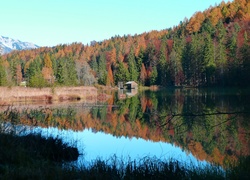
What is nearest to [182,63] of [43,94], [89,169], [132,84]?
[132,84]

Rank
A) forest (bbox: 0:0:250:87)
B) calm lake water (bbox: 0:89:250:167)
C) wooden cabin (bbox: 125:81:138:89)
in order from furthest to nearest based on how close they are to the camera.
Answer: wooden cabin (bbox: 125:81:138:89), forest (bbox: 0:0:250:87), calm lake water (bbox: 0:89:250:167)

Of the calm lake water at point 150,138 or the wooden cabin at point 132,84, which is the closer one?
the calm lake water at point 150,138

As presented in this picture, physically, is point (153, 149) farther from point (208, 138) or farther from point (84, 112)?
point (84, 112)

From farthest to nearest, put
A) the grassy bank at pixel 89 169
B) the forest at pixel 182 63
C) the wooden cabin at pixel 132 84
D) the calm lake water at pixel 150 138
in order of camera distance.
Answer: the wooden cabin at pixel 132 84 < the forest at pixel 182 63 < the calm lake water at pixel 150 138 < the grassy bank at pixel 89 169

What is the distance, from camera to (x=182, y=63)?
79.2 meters

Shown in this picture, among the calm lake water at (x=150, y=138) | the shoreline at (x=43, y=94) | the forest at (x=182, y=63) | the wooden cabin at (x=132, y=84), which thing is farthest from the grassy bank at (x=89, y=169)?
the wooden cabin at (x=132, y=84)

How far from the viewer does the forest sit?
60844mm

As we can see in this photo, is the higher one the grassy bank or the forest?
the forest

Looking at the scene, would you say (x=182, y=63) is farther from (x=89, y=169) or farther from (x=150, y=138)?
(x=89, y=169)

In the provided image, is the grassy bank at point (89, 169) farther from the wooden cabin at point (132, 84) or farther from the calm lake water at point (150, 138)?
the wooden cabin at point (132, 84)

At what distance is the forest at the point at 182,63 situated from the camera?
60.8 m

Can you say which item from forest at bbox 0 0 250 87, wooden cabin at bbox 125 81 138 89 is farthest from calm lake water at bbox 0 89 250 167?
wooden cabin at bbox 125 81 138 89

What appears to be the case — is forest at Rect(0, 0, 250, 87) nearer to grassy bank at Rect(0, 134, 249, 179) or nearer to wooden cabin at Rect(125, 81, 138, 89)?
wooden cabin at Rect(125, 81, 138, 89)

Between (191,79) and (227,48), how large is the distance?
10.1 meters
